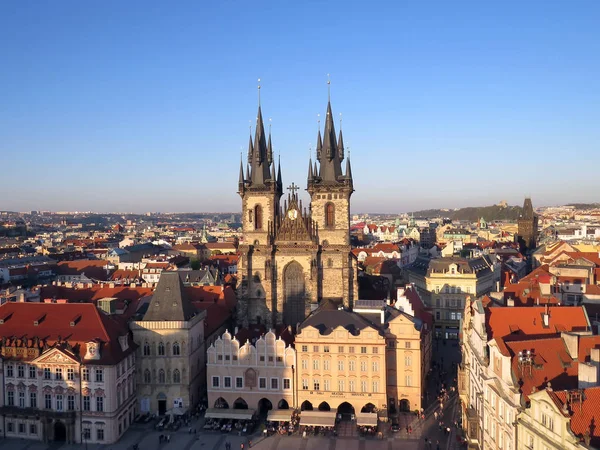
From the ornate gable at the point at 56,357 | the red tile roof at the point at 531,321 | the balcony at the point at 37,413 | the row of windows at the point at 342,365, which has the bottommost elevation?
the balcony at the point at 37,413

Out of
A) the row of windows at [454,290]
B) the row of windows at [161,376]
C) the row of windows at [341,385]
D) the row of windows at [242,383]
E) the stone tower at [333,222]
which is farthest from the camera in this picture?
the row of windows at [454,290]

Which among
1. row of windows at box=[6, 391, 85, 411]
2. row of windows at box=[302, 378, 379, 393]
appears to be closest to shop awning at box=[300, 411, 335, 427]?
row of windows at box=[302, 378, 379, 393]

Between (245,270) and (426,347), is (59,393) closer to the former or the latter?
(245,270)

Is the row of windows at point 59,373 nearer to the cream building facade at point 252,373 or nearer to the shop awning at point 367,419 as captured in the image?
the cream building facade at point 252,373

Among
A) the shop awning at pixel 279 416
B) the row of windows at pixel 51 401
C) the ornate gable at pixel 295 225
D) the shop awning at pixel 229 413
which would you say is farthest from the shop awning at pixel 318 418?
the ornate gable at pixel 295 225

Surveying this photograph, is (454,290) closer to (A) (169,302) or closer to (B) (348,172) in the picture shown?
(B) (348,172)
